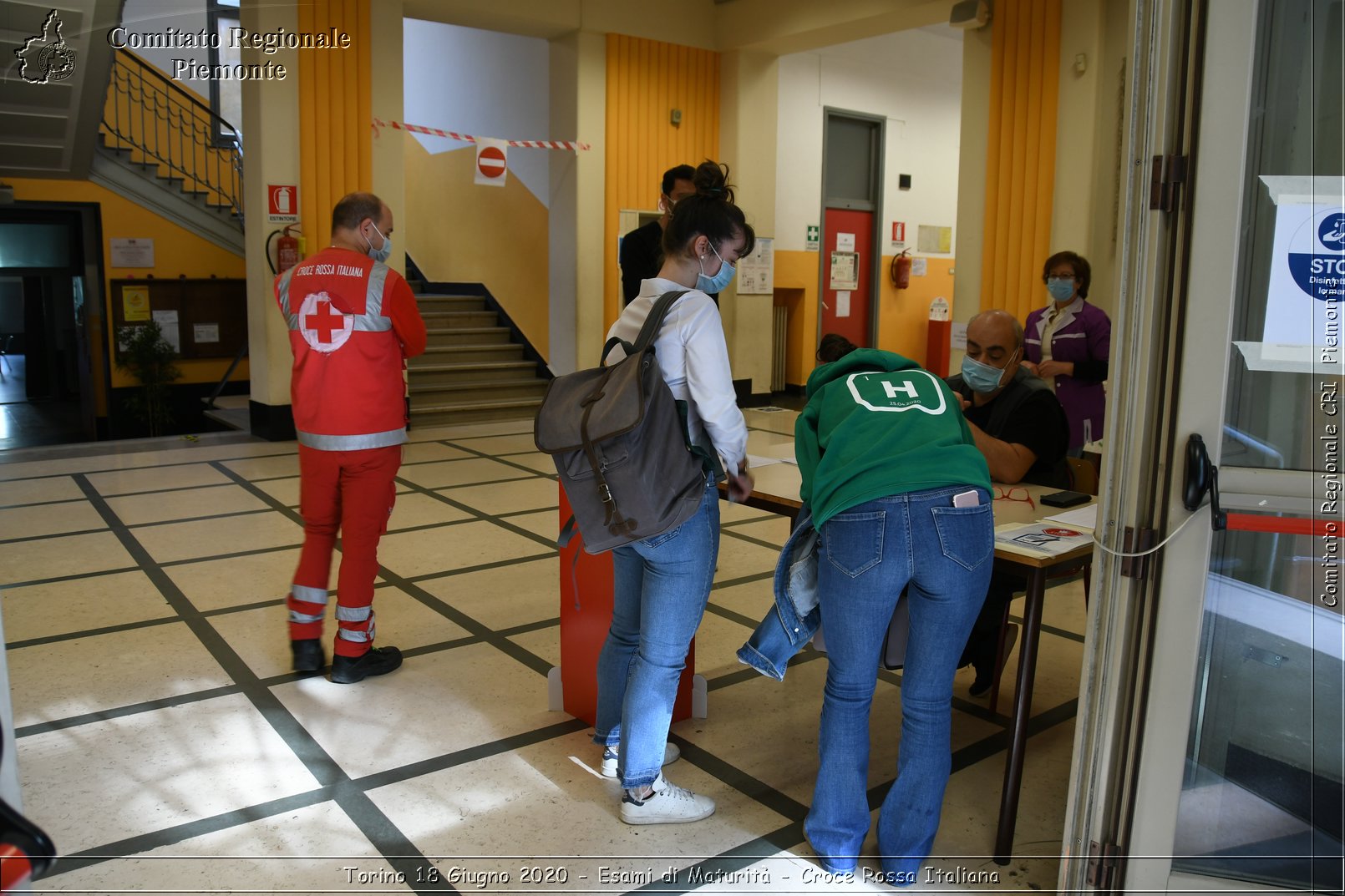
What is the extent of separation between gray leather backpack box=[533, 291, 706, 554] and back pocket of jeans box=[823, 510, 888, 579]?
0.32 metres

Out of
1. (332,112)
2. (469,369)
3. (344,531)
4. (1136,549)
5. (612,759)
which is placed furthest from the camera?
(469,369)

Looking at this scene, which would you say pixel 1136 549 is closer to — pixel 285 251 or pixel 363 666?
pixel 363 666

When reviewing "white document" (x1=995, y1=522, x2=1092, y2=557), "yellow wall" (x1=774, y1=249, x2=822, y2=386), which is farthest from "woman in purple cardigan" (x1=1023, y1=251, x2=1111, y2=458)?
"yellow wall" (x1=774, y1=249, x2=822, y2=386)

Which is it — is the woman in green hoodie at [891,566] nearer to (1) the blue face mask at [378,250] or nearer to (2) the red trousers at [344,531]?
(2) the red trousers at [344,531]

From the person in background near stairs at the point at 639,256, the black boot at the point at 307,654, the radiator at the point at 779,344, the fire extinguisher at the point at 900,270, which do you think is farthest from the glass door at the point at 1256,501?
the fire extinguisher at the point at 900,270

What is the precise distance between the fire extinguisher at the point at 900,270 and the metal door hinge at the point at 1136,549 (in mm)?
9689

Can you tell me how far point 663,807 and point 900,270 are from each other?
9.58 m

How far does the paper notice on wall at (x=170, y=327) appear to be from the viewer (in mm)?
9984

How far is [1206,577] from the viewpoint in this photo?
5.99 feet

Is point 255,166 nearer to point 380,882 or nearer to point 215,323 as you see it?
point 215,323

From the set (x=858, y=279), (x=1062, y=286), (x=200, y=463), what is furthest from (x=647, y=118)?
(x=1062, y=286)

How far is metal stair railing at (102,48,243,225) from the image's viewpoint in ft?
32.6

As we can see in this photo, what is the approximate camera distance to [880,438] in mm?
2096

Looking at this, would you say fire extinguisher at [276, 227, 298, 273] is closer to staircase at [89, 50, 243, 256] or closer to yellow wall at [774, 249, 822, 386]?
staircase at [89, 50, 243, 256]
